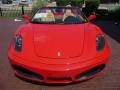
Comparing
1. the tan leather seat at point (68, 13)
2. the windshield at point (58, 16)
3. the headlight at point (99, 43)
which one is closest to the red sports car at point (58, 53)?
the headlight at point (99, 43)

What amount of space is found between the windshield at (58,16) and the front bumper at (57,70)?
4.80ft

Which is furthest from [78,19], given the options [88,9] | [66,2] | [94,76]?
[66,2]

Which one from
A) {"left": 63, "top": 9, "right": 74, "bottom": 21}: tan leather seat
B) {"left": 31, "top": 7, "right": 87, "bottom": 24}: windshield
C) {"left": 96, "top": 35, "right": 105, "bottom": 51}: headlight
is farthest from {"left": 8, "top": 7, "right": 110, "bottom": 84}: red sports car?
{"left": 63, "top": 9, "right": 74, "bottom": 21}: tan leather seat

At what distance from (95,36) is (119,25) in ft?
27.0

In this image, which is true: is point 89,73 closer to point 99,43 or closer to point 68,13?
point 99,43

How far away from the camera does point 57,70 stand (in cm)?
481

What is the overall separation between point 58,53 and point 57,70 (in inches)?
15.9

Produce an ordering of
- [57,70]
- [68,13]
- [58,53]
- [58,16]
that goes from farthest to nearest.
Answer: [68,13] → [58,16] → [58,53] → [57,70]

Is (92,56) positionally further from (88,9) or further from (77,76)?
(88,9)

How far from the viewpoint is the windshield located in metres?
6.41

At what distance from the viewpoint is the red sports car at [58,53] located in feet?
16.1

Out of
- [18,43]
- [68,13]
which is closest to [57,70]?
[18,43]

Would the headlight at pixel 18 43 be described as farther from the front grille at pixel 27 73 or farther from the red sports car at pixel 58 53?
the front grille at pixel 27 73

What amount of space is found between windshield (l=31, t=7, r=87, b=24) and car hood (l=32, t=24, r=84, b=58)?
0.45 m
